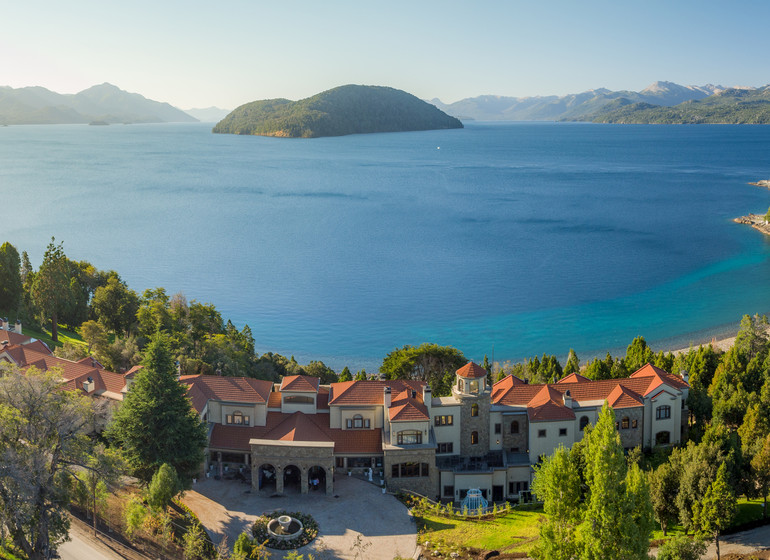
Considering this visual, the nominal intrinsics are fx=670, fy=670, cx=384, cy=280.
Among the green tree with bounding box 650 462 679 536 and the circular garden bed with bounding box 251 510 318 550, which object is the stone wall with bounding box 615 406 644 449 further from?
the circular garden bed with bounding box 251 510 318 550

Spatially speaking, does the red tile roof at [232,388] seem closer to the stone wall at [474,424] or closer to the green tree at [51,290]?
the stone wall at [474,424]

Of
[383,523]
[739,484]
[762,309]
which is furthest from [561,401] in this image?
[762,309]

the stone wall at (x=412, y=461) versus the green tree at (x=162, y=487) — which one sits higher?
the green tree at (x=162, y=487)

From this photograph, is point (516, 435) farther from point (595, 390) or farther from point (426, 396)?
point (426, 396)

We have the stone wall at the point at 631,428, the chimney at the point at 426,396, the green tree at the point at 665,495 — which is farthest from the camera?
the stone wall at the point at 631,428

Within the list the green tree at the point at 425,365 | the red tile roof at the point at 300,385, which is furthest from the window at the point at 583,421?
the red tile roof at the point at 300,385

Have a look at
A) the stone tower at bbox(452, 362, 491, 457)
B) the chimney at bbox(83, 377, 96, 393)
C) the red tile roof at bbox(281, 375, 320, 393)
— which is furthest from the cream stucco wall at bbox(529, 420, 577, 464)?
the chimney at bbox(83, 377, 96, 393)

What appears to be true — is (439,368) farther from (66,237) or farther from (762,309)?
(66,237)
